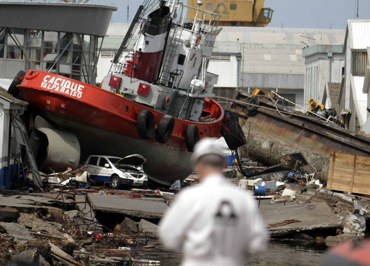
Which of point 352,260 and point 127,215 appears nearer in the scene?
point 352,260

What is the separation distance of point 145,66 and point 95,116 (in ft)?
12.8

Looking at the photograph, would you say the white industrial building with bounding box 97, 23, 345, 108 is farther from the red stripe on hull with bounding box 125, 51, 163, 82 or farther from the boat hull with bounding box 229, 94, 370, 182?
the red stripe on hull with bounding box 125, 51, 163, 82

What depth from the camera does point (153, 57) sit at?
2509cm

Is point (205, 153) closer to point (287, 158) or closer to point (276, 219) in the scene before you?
point (276, 219)

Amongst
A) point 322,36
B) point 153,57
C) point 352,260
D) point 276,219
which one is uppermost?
point 322,36

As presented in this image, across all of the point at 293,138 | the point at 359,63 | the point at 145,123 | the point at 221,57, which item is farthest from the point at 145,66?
Result: the point at 221,57

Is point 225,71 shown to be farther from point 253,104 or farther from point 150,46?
point 150,46

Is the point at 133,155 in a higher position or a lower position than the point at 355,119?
lower

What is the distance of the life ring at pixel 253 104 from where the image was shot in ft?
97.0

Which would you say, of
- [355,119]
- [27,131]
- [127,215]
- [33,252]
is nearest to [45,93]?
[27,131]

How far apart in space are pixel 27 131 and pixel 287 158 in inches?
447

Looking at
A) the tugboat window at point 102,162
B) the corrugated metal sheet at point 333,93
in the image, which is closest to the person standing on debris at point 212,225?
the tugboat window at point 102,162

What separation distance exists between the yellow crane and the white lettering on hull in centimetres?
6577

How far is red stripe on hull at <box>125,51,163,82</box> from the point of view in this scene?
82.0ft
